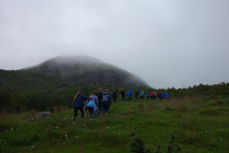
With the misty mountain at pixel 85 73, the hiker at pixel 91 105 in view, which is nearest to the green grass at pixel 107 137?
the hiker at pixel 91 105

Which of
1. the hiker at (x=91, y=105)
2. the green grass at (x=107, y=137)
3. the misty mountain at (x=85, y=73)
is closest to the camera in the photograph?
the green grass at (x=107, y=137)

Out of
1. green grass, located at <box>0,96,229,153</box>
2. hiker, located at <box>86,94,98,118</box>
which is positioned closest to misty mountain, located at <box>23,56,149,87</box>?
hiker, located at <box>86,94,98,118</box>

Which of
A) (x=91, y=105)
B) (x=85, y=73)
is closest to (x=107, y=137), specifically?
(x=91, y=105)

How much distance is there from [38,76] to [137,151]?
444ft

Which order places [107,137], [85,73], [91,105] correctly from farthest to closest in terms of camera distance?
[85,73], [91,105], [107,137]

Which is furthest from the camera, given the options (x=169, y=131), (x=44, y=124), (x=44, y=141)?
(x=44, y=124)

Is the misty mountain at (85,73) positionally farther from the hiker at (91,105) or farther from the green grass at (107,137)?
the green grass at (107,137)

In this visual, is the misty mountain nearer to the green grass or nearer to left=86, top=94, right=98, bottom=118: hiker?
left=86, top=94, right=98, bottom=118: hiker

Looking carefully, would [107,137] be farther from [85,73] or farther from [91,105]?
[85,73]

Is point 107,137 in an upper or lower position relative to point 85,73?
lower

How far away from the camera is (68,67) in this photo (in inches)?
7367

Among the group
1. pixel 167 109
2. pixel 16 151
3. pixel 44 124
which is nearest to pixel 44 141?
pixel 16 151

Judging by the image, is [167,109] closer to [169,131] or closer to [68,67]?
[169,131]

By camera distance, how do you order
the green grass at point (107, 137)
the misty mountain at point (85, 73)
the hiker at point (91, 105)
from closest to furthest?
Answer: the green grass at point (107, 137) < the hiker at point (91, 105) < the misty mountain at point (85, 73)
